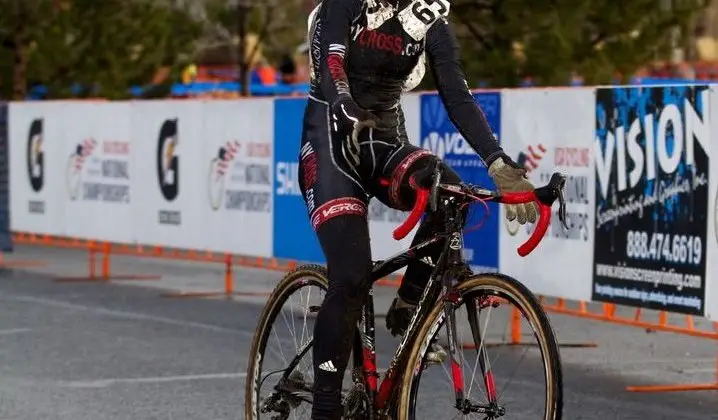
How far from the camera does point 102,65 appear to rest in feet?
92.6

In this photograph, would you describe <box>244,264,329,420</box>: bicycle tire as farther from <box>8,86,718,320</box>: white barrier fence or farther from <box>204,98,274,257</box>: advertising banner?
<box>204,98,274,257</box>: advertising banner

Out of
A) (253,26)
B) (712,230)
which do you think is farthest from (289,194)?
(253,26)

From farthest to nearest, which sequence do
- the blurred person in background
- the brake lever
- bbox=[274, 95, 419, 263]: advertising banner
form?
the blurred person in background → bbox=[274, 95, 419, 263]: advertising banner → the brake lever

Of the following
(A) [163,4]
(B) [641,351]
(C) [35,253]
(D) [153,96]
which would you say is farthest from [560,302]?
(A) [163,4]

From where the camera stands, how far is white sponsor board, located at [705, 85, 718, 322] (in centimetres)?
959

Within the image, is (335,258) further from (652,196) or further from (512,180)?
(652,196)

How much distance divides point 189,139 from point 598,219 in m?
5.49

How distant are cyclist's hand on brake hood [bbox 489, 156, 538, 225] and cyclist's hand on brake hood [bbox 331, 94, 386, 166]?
1.43 ft

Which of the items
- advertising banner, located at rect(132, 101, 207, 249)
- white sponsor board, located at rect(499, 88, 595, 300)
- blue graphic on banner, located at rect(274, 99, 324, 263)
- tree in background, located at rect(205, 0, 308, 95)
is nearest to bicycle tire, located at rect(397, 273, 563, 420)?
white sponsor board, located at rect(499, 88, 595, 300)

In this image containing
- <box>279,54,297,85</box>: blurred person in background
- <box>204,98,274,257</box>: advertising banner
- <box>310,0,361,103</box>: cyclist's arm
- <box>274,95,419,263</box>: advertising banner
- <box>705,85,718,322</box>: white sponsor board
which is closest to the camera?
<box>310,0,361,103</box>: cyclist's arm

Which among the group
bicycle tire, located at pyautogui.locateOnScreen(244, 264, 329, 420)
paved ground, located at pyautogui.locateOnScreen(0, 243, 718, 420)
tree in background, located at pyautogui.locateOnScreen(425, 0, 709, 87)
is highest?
tree in background, located at pyautogui.locateOnScreen(425, 0, 709, 87)

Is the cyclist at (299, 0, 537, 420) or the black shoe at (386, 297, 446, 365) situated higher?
the cyclist at (299, 0, 537, 420)

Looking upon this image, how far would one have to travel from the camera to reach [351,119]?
5.93 metres

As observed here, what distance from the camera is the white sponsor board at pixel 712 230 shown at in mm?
9586
